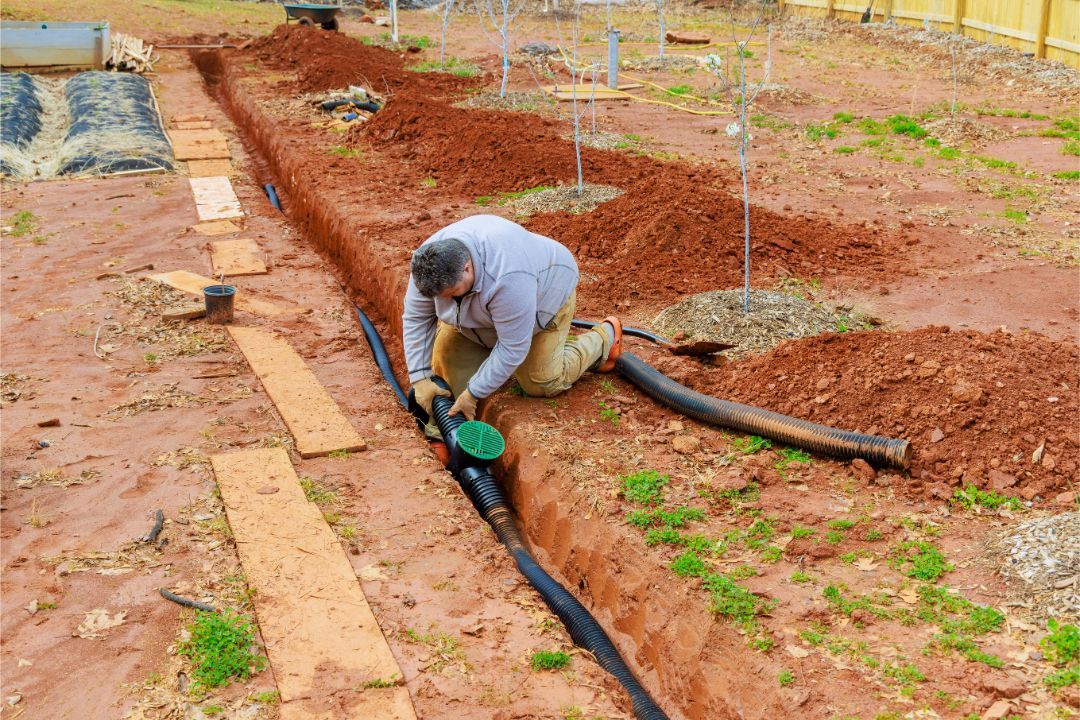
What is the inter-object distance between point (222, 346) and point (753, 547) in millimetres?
4361

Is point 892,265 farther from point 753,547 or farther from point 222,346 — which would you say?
point 222,346

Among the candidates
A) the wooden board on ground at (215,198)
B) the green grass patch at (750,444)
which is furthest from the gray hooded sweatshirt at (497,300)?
the wooden board on ground at (215,198)

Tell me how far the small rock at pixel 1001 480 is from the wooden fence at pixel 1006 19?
556 inches

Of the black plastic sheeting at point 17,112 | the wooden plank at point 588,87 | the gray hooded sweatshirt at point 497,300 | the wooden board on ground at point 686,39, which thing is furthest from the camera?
the wooden board on ground at point 686,39

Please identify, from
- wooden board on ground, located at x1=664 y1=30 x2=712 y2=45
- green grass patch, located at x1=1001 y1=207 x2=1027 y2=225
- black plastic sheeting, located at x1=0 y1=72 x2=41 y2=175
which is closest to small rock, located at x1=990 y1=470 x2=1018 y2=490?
green grass patch, located at x1=1001 y1=207 x2=1027 y2=225

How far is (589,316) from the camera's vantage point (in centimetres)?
701

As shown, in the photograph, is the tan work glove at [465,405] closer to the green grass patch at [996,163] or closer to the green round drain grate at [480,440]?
the green round drain grate at [480,440]

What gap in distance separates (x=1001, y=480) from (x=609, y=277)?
11.9 feet

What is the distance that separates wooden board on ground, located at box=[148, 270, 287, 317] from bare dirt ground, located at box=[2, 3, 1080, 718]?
0.21m

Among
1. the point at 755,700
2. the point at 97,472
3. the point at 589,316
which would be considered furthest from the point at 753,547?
the point at 97,472

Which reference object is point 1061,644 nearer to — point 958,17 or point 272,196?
point 272,196

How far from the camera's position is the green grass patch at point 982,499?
4500mm

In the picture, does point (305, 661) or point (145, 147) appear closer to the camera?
point (305, 661)

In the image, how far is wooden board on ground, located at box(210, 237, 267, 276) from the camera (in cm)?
857
